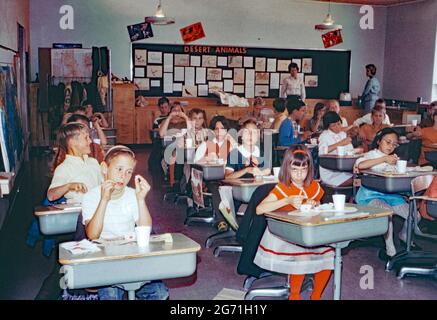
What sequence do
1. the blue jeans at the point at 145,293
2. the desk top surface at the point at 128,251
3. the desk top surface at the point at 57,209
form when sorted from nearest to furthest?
1. the desk top surface at the point at 128,251
2. the blue jeans at the point at 145,293
3. the desk top surface at the point at 57,209

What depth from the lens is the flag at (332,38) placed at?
48.5ft

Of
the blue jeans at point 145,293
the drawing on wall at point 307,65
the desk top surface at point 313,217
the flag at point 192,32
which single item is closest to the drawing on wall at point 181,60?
the flag at point 192,32

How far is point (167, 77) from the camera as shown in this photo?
13.8 m

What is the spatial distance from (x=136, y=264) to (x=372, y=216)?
1471 mm

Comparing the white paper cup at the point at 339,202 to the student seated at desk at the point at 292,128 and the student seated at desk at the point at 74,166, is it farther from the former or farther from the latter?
the student seated at desk at the point at 292,128

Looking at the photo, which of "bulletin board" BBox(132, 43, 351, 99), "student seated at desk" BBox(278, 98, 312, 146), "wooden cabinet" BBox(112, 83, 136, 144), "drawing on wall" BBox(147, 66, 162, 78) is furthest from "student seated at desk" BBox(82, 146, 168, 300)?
"drawing on wall" BBox(147, 66, 162, 78)

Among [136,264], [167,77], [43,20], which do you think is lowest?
[136,264]

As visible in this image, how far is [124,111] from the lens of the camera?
41.8ft

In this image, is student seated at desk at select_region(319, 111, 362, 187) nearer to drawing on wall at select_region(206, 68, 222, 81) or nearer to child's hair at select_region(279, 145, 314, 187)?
child's hair at select_region(279, 145, 314, 187)

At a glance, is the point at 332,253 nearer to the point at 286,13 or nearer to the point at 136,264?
the point at 136,264
